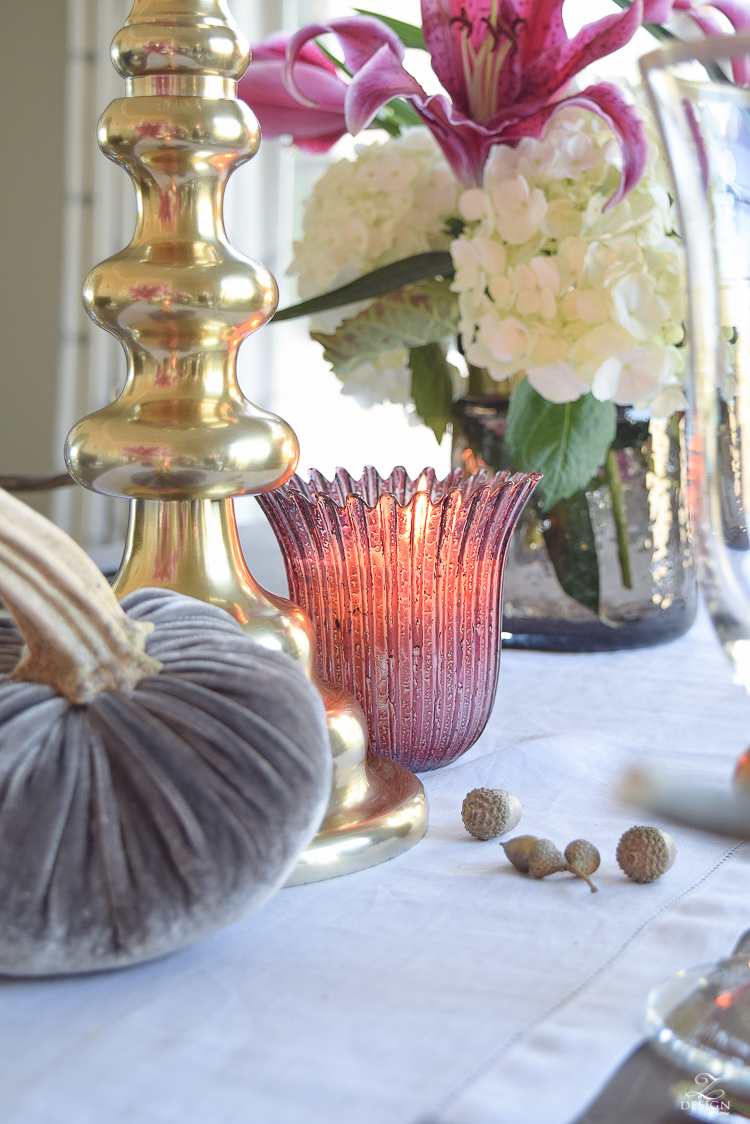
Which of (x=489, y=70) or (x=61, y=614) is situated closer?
(x=61, y=614)

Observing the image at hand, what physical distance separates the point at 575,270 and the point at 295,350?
204 centimetres

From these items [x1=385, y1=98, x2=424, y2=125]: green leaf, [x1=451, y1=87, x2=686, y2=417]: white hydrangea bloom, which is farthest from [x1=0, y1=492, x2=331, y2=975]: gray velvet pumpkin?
[x1=385, y1=98, x2=424, y2=125]: green leaf

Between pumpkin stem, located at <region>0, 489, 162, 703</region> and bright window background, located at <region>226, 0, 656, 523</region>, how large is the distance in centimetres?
191

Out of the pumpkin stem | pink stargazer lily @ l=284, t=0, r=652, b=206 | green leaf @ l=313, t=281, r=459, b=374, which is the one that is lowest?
the pumpkin stem

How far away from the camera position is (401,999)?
0.26m

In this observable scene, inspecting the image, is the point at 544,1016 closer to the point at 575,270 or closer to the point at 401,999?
the point at 401,999

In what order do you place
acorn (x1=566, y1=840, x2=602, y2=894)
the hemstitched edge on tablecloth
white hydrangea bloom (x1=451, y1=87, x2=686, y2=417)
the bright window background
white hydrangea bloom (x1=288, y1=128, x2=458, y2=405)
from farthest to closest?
the bright window background < white hydrangea bloom (x1=288, y1=128, x2=458, y2=405) < white hydrangea bloom (x1=451, y1=87, x2=686, y2=417) < acorn (x1=566, y1=840, x2=602, y2=894) < the hemstitched edge on tablecloth

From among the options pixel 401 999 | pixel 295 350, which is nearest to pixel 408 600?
pixel 401 999

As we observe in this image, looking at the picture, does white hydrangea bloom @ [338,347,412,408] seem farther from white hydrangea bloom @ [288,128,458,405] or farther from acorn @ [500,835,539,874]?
acorn @ [500,835,539,874]

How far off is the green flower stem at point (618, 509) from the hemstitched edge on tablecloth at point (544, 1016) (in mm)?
301

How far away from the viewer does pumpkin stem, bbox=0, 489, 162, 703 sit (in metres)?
0.27

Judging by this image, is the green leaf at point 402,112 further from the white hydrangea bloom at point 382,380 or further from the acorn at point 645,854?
the acorn at point 645,854

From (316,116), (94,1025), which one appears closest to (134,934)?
(94,1025)

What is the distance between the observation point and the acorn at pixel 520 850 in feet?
1.11
